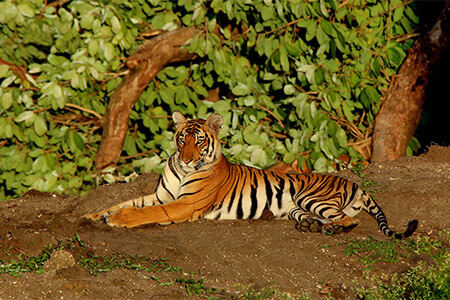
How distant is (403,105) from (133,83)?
3.28 metres

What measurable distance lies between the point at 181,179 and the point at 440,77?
362 centimetres

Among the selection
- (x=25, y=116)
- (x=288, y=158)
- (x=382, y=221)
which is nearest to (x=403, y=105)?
(x=288, y=158)

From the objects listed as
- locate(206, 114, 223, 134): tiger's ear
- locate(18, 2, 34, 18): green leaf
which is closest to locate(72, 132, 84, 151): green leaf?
locate(18, 2, 34, 18): green leaf

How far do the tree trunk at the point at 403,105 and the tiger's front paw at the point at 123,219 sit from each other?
132 inches

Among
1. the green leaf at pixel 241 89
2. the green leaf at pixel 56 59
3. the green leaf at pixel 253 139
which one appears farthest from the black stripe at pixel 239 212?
the green leaf at pixel 56 59

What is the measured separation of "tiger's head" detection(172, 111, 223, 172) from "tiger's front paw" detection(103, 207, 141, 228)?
63 centimetres

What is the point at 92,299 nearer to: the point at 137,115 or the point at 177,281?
the point at 177,281

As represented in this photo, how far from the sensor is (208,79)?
7562mm

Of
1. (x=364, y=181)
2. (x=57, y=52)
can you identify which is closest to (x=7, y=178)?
(x=57, y=52)

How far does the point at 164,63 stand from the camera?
744 cm

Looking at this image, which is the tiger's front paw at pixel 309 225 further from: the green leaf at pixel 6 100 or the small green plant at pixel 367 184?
the green leaf at pixel 6 100

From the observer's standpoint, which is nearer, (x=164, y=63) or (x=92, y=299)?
(x=92, y=299)

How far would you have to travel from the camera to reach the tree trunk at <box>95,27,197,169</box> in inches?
290

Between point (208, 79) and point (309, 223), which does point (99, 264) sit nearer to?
point (309, 223)
